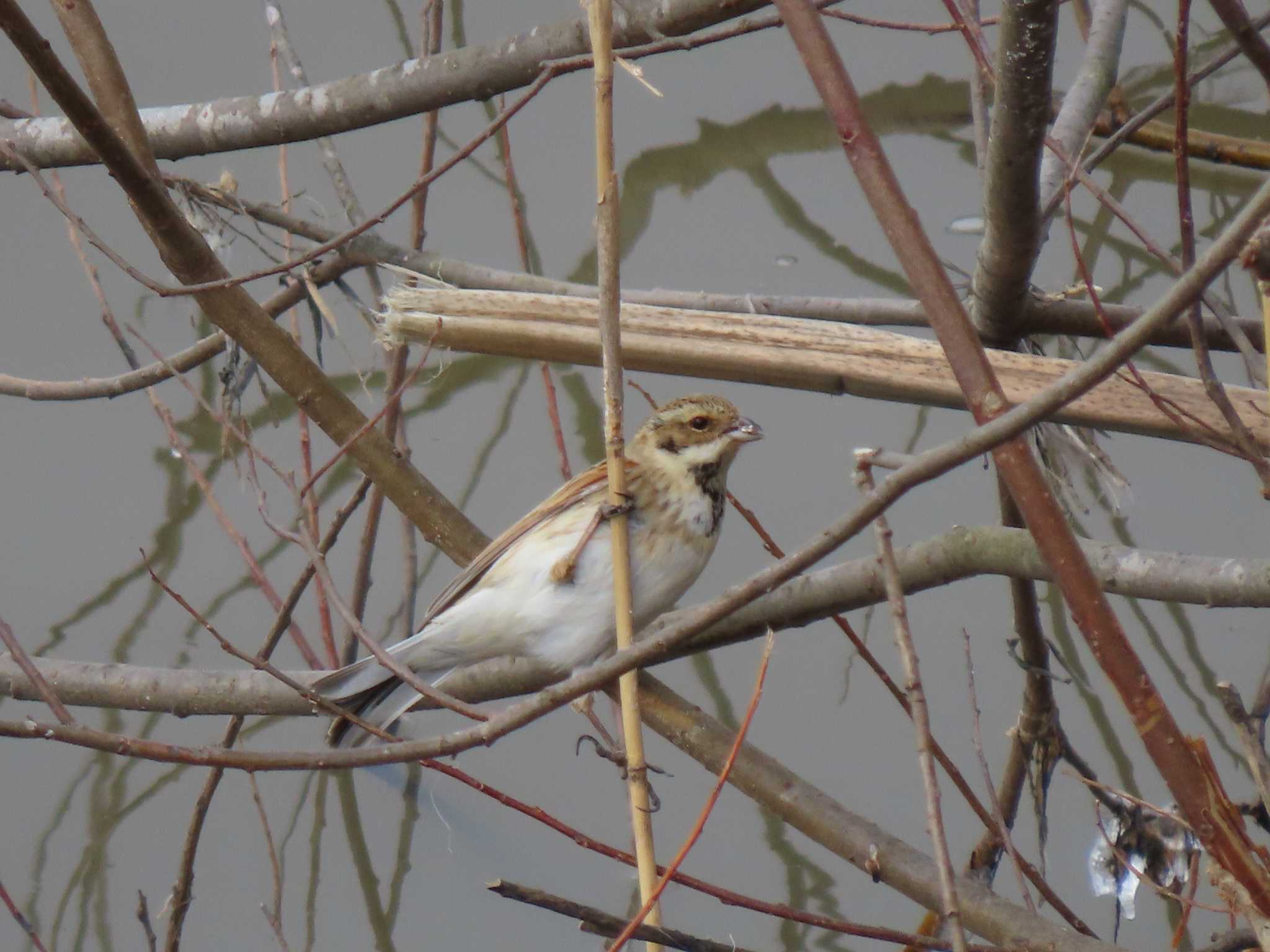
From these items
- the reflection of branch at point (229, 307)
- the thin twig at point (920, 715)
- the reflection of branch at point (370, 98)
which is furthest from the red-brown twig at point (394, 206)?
the thin twig at point (920, 715)

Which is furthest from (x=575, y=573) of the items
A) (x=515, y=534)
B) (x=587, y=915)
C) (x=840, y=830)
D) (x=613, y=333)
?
(x=587, y=915)

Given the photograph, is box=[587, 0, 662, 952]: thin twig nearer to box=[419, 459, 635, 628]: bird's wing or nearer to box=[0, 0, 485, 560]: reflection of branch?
box=[0, 0, 485, 560]: reflection of branch

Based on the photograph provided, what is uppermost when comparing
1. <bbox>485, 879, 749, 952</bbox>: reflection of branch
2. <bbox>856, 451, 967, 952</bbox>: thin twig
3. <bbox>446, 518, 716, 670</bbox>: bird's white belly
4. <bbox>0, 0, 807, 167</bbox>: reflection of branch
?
<bbox>0, 0, 807, 167</bbox>: reflection of branch

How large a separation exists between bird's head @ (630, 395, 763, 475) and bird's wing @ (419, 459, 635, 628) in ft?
0.23

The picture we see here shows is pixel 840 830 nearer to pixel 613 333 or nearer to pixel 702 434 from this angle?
pixel 702 434

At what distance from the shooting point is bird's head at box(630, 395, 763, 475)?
1973 mm

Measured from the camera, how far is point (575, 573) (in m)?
1.90

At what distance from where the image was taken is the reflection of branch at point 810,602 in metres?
1.38

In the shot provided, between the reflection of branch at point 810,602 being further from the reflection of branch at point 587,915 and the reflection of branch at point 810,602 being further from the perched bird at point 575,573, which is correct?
Result: the reflection of branch at point 587,915

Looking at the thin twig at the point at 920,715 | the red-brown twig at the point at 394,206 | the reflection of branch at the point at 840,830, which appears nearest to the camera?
the thin twig at the point at 920,715

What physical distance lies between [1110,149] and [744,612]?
87cm

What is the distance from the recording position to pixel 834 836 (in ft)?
5.69

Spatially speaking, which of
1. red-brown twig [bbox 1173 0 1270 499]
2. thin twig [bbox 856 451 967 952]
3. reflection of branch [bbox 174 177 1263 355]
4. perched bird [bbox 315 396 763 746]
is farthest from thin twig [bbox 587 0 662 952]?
reflection of branch [bbox 174 177 1263 355]

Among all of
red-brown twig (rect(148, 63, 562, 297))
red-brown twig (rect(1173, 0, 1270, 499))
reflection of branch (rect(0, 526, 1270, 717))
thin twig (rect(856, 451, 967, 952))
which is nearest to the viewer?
thin twig (rect(856, 451, 967, 952))
